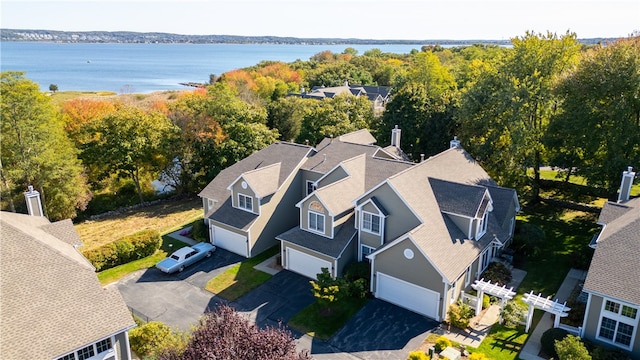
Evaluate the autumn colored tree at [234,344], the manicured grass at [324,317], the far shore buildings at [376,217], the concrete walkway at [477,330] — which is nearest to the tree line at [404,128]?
the far shore buildings at [376,217]

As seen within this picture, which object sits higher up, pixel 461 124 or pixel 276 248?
pixel 461 124

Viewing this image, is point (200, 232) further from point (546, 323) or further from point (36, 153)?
point (546, 323)

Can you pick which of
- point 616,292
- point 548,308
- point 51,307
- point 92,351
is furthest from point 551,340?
point 51,307

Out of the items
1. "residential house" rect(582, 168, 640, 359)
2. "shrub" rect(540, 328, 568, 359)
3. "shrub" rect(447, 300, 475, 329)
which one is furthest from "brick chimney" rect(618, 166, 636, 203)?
"shrub" rect(447, 300, 475, 329)

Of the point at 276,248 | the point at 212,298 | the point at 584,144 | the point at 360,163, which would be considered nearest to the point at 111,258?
the point at 212,298

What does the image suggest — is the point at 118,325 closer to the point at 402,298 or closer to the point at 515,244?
the point at 402,298

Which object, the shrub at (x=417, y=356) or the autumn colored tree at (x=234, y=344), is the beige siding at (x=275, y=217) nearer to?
the shrub at (x=417, y=356)
